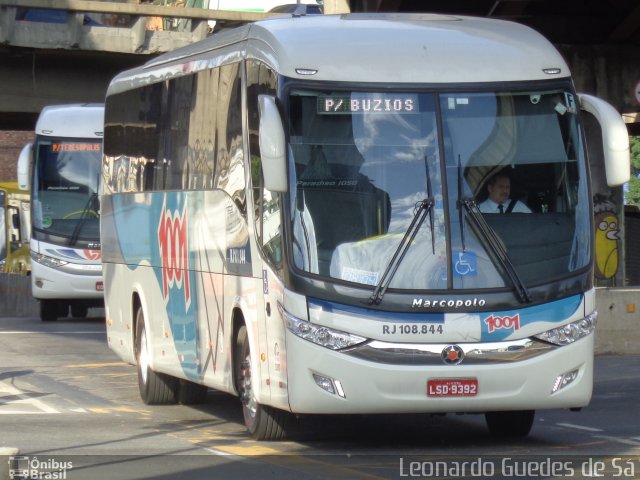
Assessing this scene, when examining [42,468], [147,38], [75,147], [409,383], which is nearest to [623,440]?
[409,383]

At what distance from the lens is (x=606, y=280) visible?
27141 mm

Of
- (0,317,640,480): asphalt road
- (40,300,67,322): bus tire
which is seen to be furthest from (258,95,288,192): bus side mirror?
(40,300,67,322): bus tire

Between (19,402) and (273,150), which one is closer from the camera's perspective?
(273,150)

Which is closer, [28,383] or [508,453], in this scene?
[508,453]

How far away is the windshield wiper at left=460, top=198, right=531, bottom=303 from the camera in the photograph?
10859mm

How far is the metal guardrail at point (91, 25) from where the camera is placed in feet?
101

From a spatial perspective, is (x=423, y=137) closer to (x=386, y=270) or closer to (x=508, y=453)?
(x=386, y=270)

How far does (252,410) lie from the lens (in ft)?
39.0

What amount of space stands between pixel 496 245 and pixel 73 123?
64.0 feet

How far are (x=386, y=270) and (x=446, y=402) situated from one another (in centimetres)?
100

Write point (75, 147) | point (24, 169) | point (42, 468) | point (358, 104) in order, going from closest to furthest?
point (42, 468), point (358, 104), point (24, 169), point (75, 147)

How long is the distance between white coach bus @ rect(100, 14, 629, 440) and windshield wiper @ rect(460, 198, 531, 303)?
0.01 m

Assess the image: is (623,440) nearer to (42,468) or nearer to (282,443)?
(282,443)

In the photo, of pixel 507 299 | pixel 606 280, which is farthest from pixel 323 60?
pixel 606 280
